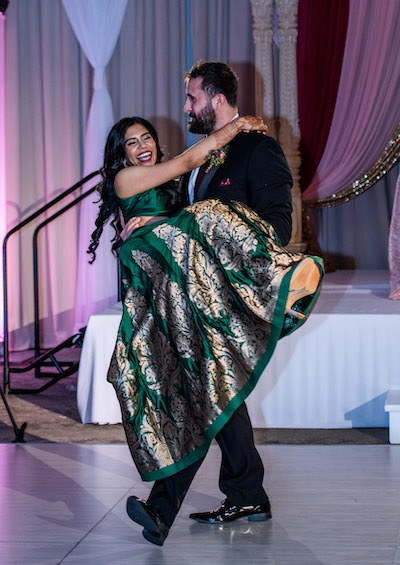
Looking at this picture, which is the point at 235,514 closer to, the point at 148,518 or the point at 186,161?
the point at 148,518

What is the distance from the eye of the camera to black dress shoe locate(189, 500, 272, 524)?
271 centimetres

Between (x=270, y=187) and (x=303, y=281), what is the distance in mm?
390

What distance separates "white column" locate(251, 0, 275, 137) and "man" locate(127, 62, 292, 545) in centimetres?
312

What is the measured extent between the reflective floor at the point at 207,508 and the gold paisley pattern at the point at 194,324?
10.4 inches

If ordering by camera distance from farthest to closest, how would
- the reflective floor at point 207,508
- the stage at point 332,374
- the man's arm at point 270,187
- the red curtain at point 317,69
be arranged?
1. the red curtain at point 317,69
2. the stage at point 332,374
3. the man's arm at point 270,187
4. the reflective floor at point 207,508

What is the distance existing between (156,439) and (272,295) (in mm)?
545

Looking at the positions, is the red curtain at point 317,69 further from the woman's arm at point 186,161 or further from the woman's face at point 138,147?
the woman's arm at point 186,161

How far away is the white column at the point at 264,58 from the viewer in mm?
5906

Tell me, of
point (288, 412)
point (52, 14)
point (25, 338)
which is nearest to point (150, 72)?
point (52, 14)

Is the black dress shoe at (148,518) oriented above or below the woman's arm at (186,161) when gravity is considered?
below

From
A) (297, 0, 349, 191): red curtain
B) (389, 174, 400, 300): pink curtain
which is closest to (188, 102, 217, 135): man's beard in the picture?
(389, 174, 400, 300): pink curtain

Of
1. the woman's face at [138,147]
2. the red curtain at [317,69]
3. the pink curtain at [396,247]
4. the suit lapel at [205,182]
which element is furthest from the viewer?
the red curtain at [317,69]

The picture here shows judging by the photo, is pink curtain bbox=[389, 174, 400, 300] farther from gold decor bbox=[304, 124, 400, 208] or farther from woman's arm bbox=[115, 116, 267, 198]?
woman's arm bbox=[115, 116, 267, 198]

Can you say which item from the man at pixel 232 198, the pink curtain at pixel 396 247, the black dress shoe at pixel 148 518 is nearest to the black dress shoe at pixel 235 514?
the man at pixel 232 198
